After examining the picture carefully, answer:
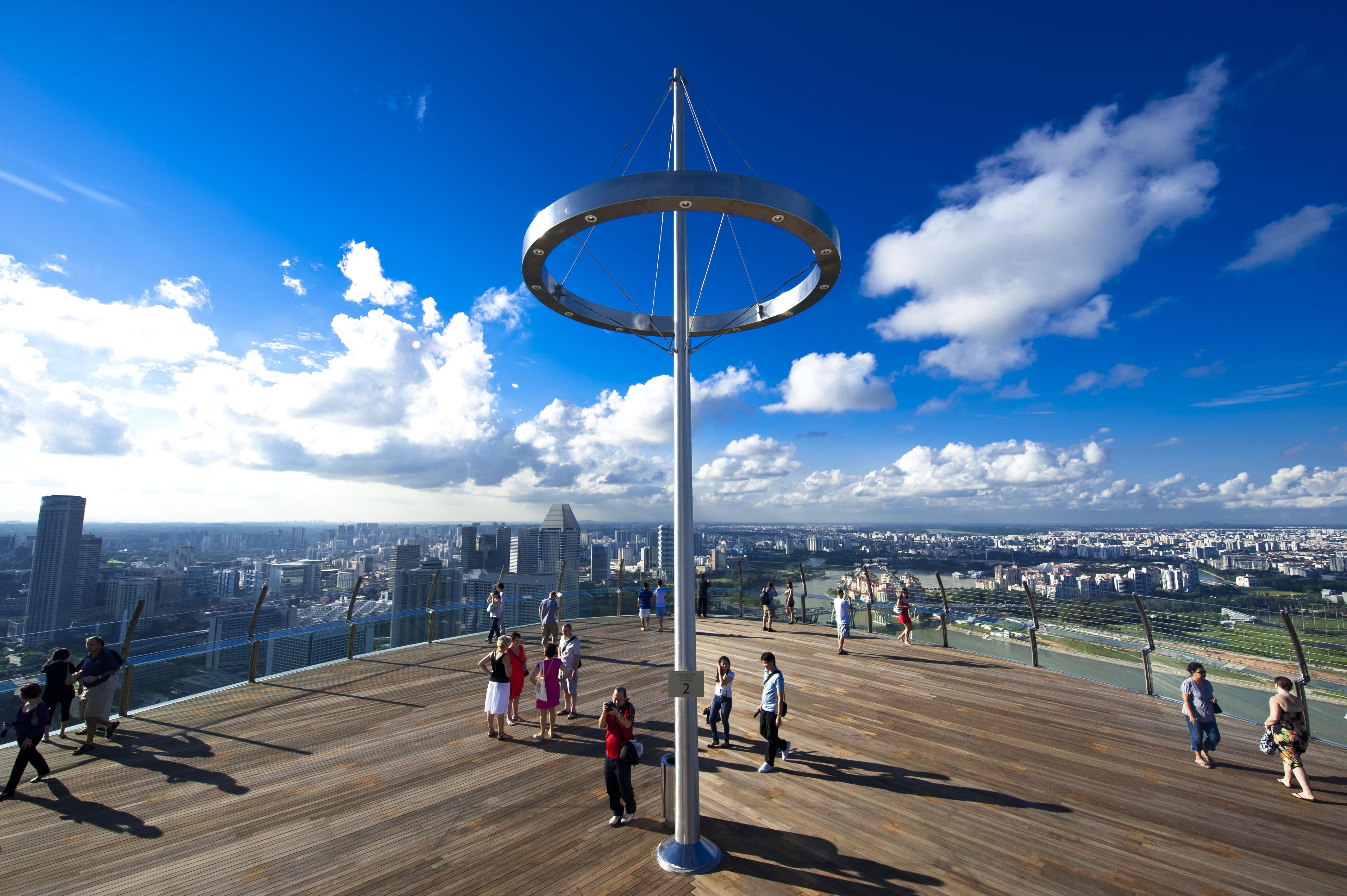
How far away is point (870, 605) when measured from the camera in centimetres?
1744

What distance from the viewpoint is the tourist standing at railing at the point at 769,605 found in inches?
709

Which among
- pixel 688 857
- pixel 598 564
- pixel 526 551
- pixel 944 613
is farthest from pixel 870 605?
pixel 526 551

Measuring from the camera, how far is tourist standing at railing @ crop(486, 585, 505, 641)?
48.4ft

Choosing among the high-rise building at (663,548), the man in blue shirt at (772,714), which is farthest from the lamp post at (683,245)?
the high-rise building at (663,548)

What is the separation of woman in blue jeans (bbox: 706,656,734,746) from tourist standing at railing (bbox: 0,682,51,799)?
361 inches

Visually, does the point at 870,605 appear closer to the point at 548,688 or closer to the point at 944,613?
the point at 944,613

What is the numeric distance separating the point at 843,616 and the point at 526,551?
14.6m

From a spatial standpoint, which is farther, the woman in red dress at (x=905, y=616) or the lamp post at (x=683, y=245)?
the woman in red dress at (x=905, y=616)

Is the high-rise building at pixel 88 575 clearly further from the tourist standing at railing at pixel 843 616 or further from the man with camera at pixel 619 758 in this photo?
the tourist standing at railing at pixel 843 616

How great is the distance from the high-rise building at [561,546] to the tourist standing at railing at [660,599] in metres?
3.24

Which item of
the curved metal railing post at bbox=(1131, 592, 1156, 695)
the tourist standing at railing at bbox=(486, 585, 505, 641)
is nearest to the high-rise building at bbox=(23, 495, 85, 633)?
the tourist standing at railing at bbox=(486, 585, 505, 641)

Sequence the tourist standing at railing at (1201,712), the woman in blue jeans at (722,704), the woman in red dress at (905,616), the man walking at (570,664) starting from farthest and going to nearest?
1. the woman in red dress at (905,616)
2. the man walking at (570,664)
3. the woman in blue jeans at (722,704)
4. the tourist standing at railing at (1201,712)

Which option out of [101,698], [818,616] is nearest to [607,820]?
[101,698]

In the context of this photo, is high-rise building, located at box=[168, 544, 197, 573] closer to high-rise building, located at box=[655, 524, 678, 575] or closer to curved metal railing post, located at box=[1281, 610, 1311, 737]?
high-rise building, located at box=[655, 524, 678, 575]
